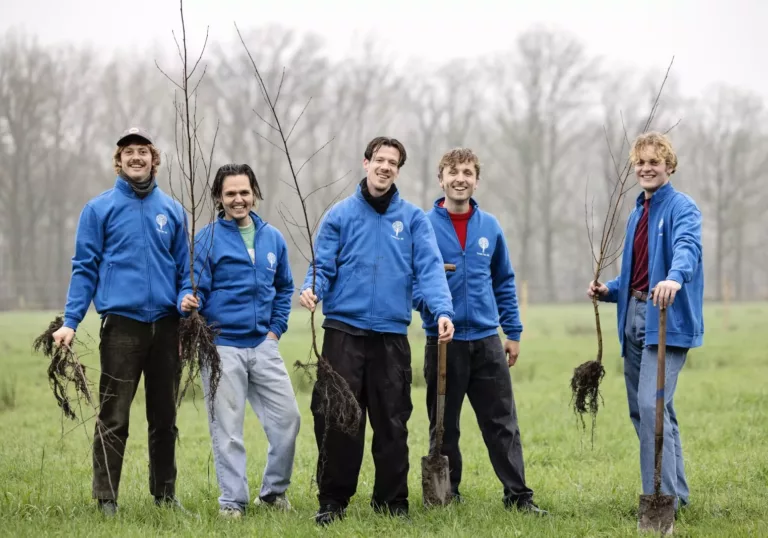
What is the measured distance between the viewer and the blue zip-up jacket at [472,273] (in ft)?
20.2

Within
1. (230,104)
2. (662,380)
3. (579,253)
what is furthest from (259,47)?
(662,380)

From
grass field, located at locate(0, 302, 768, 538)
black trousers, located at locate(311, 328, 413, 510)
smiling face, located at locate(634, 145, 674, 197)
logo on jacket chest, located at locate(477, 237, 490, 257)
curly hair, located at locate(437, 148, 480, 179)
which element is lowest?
grass field, located at locate(0, 302, 768, 538)

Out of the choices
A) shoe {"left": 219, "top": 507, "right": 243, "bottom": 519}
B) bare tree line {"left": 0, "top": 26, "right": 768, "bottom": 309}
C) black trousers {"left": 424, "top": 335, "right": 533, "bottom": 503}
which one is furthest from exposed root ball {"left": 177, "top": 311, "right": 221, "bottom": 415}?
bare tree line {"left": 0, "top": 26, "right": 768, "bottom": 309}

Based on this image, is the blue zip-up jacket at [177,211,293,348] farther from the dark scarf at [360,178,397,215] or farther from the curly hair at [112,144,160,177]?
the dark scarf at [360,178,397,215]

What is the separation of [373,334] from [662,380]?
66.2 inches

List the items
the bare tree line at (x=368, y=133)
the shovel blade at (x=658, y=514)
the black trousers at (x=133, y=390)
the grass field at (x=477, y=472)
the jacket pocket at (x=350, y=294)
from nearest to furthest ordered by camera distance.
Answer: the shovel blade at (x=658, y=514) → the grass field at (x=477, y=472) → the jacket pocket at (x=350, y=294) → the black trousers at (x=133, y=390) → the bare tree line at (x=368, y=133)

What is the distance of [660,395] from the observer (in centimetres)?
534

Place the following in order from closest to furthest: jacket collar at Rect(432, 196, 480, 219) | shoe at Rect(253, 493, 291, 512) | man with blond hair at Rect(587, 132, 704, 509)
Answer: man with blond hair at Rect(587, 132, 704, 509) < shoe at Rect(253, 493, 291, 512) < jacket collar at Rect(432, 196, 480, 219)

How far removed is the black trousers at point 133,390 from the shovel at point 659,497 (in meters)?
2.88

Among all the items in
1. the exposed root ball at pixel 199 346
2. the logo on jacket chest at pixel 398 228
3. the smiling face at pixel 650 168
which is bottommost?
the exposed root ball at pixel 199 346

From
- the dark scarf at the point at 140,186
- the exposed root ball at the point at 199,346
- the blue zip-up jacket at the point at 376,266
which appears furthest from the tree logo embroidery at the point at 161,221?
the blue zip-up jacket at the point at 376,266

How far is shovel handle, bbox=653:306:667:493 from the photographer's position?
528cm

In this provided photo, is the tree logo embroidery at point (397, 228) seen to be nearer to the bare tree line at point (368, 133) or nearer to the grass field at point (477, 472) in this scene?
the grass field at point (477, 472)

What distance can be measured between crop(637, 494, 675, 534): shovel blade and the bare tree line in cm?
3160
